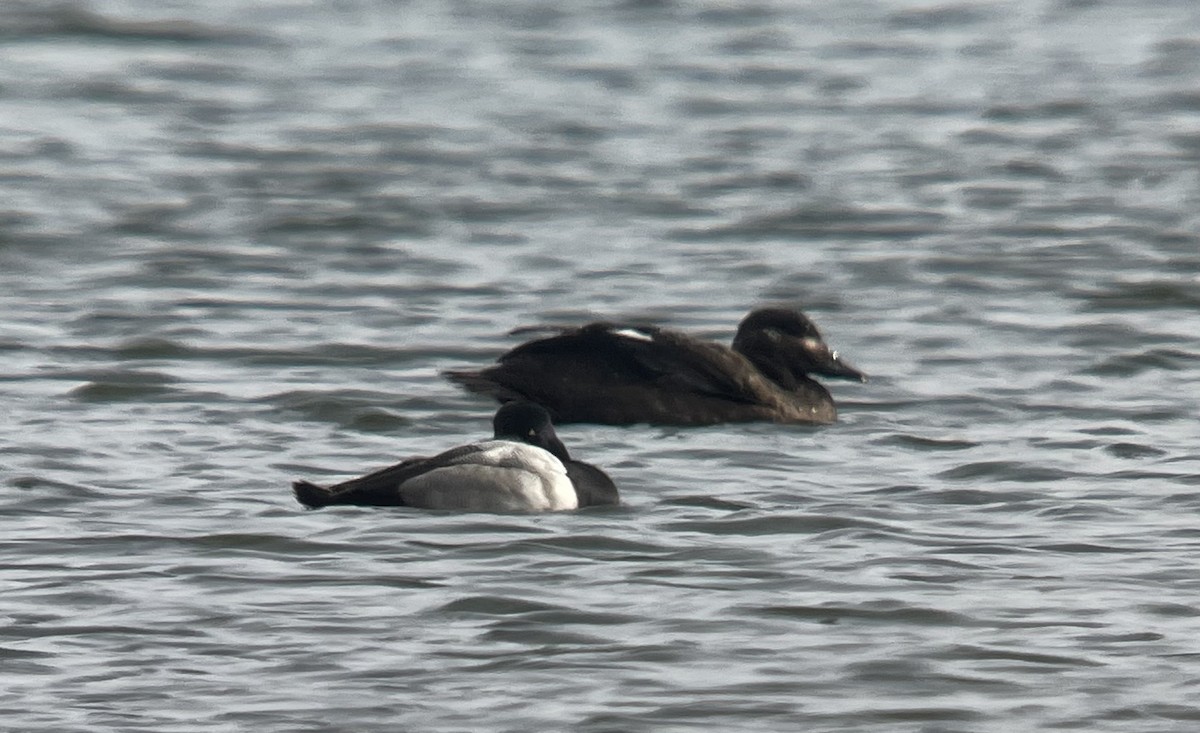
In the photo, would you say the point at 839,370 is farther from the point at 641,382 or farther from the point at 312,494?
the point at 312,494

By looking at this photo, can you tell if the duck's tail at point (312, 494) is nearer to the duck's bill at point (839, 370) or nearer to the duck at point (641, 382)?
the duck at point (641, 382)

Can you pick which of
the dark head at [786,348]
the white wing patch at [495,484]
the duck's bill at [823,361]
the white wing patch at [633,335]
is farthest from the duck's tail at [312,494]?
the duck's bill at [823,361]

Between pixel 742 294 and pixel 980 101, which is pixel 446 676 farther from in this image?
pixel 980 101

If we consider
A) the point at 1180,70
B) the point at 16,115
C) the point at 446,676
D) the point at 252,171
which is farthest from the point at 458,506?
the point at 1180,70

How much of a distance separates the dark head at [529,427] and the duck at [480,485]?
0.17 m

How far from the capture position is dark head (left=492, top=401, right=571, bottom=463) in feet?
35.1

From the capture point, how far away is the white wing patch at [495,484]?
1022 cm

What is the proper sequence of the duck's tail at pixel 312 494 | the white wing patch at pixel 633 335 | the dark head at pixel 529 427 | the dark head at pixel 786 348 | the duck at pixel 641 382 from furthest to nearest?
1. the dark head at pixel 786 348
2. the white wing patch at pixel 633 335
3. the duck at pixel 641 382
4. the dark head at pixel 529 427
5. the duck's tail at pixel 312 494

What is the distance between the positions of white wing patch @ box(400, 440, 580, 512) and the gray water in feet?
0.38

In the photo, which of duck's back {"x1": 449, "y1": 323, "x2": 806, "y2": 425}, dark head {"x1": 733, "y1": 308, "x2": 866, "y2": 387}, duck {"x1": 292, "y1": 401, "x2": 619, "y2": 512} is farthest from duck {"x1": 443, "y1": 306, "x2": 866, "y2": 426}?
duck {"x1": 292, "y1": 401, "x2": 619, "y2": 512}

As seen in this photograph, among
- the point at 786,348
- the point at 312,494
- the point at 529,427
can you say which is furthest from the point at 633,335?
the point at 312,494

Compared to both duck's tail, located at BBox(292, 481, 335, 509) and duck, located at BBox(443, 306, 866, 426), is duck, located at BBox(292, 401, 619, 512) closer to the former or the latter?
duck's tail, located at BBox(292, 481, 335, 509)

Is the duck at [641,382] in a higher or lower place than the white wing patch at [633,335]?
lower

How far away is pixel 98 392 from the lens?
1290 centimetres
